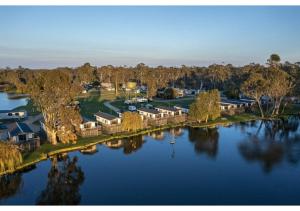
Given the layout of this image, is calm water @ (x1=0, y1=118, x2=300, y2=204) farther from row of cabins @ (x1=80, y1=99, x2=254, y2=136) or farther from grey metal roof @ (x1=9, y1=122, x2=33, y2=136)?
grey metal roof @ (x1=9, y1=122, x2=33, y2=136)

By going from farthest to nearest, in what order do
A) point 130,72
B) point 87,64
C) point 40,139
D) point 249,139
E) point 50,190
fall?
point 87,64 < point 130,72 < point 249,139 < point 40,139 < point 50,190

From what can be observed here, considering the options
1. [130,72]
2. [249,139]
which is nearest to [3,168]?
[249,139]

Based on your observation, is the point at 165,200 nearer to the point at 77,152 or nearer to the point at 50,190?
the point at 50,190

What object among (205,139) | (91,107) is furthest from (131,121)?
(91,107)

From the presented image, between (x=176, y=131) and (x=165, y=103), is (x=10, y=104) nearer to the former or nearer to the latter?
(x=165, y=103)

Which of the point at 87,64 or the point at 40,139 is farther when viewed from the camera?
the point at 87,64

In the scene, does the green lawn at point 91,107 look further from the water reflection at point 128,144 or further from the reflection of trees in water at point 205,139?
the reflection of trees in water at point 205,139

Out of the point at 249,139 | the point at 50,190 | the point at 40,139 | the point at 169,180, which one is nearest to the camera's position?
the point at 50,190

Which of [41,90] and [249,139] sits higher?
[41,90]
